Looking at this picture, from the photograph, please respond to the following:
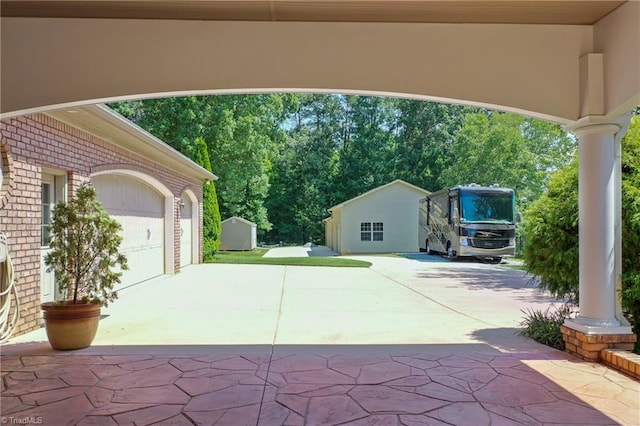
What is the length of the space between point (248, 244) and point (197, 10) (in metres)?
25.8

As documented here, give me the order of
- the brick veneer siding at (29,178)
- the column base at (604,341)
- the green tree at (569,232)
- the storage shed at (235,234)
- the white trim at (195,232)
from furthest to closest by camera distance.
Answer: the storage shed at (235,234) → the white trim at (195,232) → the brick veneer siding at (29,178) → the green tree at (569,232) → the column base at (604,341)

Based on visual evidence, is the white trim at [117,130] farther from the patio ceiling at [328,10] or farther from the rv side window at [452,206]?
the rv side window at [452,206]

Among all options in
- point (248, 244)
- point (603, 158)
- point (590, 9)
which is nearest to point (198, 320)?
point (603, 158)

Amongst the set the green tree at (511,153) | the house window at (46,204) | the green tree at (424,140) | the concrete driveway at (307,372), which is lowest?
the concrete driveway at (307,372)

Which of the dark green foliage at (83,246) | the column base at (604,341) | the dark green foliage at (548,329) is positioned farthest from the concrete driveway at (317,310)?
the column base at (604,341)

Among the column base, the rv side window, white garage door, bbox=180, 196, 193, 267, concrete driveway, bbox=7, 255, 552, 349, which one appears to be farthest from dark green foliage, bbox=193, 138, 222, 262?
the column base

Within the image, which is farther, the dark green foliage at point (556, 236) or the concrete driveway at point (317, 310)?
the concrete driveway at point (317, 310)

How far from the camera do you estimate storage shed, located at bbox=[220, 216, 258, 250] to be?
29516 millimetres

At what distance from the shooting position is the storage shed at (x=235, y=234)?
1162 inches

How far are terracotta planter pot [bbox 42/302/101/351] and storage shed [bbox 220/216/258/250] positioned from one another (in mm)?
24297

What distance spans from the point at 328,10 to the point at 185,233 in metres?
12.3

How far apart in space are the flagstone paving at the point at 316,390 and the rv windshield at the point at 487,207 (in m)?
13.1

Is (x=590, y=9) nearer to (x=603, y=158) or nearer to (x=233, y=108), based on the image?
(x=603, y=158)

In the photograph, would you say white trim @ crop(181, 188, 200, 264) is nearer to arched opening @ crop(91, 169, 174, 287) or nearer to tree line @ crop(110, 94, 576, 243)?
arched opening @ crop(91, 169, 174, 287)
